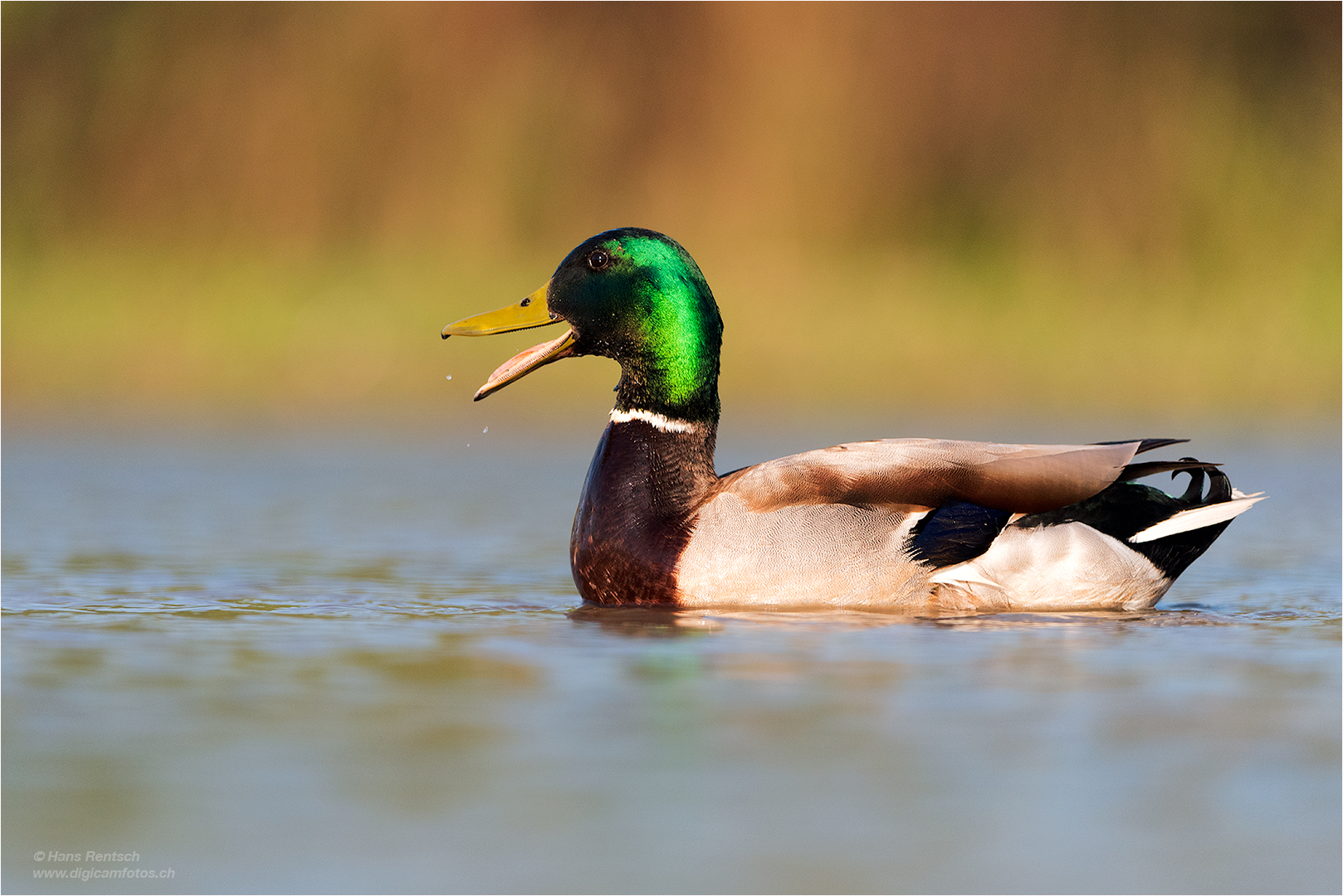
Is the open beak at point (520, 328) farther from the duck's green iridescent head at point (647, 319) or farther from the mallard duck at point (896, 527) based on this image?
the mallard duck at point (896, 527)

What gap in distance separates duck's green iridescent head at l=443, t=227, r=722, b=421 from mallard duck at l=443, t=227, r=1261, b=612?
0.16m

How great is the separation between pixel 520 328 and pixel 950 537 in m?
1.71

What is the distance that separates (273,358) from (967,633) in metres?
10.4

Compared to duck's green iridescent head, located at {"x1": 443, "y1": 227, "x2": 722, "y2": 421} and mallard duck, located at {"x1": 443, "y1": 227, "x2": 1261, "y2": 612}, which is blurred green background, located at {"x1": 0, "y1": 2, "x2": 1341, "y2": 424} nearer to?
duck's green iridescent head, located at {"x1": 443, "y1": 227, "x2": 722, "y2": 421}

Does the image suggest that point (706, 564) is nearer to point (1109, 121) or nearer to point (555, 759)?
point (555, 759)

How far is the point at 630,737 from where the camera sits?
13.6 feet

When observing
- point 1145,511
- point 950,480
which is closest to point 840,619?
point 950,480

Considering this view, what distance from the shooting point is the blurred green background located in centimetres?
1537

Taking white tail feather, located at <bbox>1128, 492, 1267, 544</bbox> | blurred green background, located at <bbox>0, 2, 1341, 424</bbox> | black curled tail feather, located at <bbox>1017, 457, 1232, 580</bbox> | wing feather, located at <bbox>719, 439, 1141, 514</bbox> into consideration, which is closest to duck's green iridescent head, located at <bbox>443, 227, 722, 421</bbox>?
wing feather, located at <bbox>719, 439, 1141, 514</bbox>

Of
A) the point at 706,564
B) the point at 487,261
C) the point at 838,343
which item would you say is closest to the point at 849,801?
the point at 706,564

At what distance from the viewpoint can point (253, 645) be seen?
5.38 metres

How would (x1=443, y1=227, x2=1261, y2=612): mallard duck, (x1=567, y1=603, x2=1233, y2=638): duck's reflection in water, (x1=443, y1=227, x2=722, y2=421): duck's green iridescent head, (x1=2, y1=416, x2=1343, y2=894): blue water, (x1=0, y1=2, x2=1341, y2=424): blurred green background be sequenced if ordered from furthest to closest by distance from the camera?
(x1=0, y1=2, x2=1341, y2=424): blurred green background < (x1=443, y1=227, x2=722, y2=421): duck's green iridescent head < (x1=443, y1=227, x2=1261, y2=612): mallard duck < (x1=567, y1=603, x2=1233, y2=638): duck's reflection in water < (x1=2, y1=416, x2=1343, y2=894): blue water

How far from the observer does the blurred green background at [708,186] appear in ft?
50.4

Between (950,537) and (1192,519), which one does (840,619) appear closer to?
(950,537)
